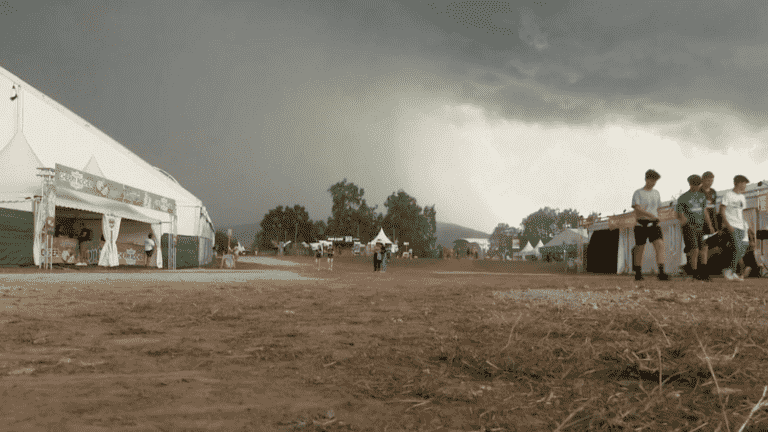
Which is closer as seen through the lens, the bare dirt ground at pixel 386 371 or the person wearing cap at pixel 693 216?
the bare dirt ground at pixel 386 371

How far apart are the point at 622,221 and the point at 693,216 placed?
33.4ft

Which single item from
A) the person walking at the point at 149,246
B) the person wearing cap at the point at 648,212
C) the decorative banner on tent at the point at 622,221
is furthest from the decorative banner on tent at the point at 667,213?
the person walking at the point at 149,246

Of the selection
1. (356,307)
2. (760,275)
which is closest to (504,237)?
(760,275)

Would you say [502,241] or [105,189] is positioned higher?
[105,189]

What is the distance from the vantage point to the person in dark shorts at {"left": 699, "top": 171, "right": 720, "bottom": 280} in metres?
8.26

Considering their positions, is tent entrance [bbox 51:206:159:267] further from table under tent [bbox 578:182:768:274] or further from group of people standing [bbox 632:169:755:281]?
table under tent [bbox 578:182:768:274]

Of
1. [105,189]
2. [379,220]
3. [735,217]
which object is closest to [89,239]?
[105,189]

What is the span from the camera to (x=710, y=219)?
8.24 metres

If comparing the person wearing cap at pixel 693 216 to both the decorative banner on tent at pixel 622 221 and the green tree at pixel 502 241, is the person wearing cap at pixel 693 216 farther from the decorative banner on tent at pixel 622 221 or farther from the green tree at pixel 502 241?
the green tree at pixel 502 241

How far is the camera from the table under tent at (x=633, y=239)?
13.5m

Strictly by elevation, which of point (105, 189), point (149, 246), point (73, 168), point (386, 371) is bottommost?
point (386, 371)

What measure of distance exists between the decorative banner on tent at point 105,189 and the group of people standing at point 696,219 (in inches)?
678

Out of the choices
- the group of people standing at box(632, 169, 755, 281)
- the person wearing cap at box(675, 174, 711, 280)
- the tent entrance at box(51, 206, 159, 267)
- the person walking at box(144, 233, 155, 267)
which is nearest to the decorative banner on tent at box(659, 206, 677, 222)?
the group of people standing at box(632, 169, 755, 281)

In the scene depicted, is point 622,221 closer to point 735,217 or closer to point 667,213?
point 667,213
